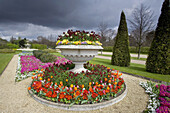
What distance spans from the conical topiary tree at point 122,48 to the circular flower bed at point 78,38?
16.8ft

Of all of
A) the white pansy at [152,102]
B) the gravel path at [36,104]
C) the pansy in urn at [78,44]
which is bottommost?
the gravel path at [36,104]

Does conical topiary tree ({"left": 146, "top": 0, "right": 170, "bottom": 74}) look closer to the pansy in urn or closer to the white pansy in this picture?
the white pansy

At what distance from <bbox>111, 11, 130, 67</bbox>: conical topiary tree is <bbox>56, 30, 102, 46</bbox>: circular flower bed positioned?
202 inches

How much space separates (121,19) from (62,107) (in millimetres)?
8763

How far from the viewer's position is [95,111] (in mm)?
2496

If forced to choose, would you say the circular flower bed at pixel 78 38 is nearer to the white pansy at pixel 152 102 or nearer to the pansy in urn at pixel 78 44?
the pansy in urn at pixel 78 44

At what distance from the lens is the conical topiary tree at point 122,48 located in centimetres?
840

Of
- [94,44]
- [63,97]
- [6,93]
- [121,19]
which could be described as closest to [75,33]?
[94,44]

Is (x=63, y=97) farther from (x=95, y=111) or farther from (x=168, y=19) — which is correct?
(x=168, y=19)

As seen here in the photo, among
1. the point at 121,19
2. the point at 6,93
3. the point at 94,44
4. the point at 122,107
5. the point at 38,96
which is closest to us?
the point at 122,107

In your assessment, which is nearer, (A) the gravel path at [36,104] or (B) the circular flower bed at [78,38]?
(A) the gravel path at [36,104]

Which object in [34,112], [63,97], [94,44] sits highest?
[94,44]

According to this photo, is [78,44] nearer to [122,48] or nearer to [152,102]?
[152,102]

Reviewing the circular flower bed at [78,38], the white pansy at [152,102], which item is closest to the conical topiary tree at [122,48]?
the white pansy at [152,102]
